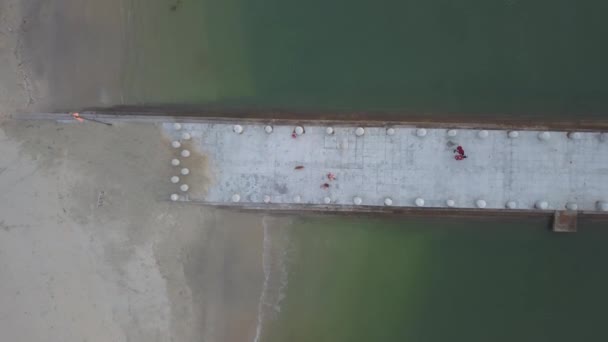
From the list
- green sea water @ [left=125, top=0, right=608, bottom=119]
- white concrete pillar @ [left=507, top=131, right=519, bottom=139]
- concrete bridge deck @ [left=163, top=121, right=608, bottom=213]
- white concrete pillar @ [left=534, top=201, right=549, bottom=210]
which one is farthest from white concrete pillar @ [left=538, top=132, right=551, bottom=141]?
white concrete pillar @ [left=534, top=201, right=549, bottom=210]

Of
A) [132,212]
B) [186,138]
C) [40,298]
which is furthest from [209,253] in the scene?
[40,298]

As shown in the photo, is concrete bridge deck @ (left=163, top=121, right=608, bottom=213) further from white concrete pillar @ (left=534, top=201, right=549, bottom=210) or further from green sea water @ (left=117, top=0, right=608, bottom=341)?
green sea water @ (left=117, top=0, right=608, bottom=341)

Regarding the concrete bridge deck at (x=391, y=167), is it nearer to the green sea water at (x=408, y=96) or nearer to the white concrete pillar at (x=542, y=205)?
the white concrete pillar at (x=542, y=205)

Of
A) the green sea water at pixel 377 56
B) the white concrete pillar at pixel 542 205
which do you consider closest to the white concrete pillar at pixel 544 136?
the green sea water at pixel 377 56

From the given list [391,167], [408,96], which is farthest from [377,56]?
[391,167]

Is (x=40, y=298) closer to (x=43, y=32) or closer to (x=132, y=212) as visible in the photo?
(x=132, y=212)

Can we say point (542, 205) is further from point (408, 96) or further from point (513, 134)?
point (408, 96)

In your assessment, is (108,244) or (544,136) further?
(108,244)
